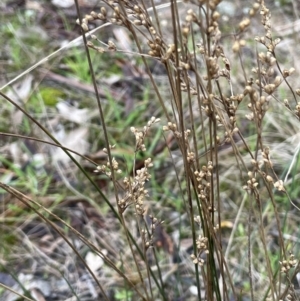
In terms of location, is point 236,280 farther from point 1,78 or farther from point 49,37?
point 49,37

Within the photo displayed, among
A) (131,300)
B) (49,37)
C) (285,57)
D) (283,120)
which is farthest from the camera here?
(49,37)

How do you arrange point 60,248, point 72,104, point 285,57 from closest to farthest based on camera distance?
point 60,248
point 72,104
point 285,57

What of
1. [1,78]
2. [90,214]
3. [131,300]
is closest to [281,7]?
[1,78]

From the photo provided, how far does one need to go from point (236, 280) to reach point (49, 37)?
127 cm

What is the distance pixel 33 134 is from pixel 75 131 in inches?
5.2

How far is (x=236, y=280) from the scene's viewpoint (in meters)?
1.19

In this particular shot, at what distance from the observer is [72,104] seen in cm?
178

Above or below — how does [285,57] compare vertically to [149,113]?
above

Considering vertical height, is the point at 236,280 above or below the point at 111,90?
below

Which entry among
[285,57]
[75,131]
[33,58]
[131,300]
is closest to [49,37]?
[33,58]

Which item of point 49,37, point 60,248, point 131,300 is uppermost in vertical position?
point 49,37

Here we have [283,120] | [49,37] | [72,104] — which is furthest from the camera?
[49,37]

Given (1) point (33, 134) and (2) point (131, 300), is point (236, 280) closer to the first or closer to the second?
(2) point (131, 300)

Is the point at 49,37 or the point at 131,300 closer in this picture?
the point at 131,300
